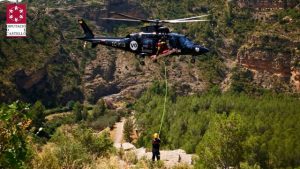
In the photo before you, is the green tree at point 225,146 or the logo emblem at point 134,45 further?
the green tree at point 225,146

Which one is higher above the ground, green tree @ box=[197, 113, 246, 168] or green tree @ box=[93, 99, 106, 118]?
green tree @ box=[197, 113, 246, 168]

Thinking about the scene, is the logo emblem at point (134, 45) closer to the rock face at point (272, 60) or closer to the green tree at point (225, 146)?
the green tree at point (225, 146)

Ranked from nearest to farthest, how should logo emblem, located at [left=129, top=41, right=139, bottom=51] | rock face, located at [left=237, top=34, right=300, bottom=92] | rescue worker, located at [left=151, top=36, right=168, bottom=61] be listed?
rescue worker, located at [left=151, top=36, right=168, bottom=61] → logo emblem, located at [left=129, top=41, right=139, bottom=51] → rock face, located at [left=237, top=34, right=300, bottom=92]

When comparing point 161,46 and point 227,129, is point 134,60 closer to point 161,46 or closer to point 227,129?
point 227,129

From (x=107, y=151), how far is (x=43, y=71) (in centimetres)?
6247

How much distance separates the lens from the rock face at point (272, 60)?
10131 cm

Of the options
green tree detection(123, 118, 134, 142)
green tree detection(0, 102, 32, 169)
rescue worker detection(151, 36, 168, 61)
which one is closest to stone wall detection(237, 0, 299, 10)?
green tree detection(123, 118, 134, 142)

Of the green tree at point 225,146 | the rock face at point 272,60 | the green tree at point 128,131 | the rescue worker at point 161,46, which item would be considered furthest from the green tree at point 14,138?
the rock face at point 272,60

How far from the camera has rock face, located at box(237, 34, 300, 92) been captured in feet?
332

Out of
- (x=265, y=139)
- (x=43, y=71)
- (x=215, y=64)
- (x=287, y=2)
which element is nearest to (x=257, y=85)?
(x=215, y=64)

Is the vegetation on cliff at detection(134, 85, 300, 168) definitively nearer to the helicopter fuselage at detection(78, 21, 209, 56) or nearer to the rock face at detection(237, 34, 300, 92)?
the helicopter fuselage at detection(78, 21, 209, 56)

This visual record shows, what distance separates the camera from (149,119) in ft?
231

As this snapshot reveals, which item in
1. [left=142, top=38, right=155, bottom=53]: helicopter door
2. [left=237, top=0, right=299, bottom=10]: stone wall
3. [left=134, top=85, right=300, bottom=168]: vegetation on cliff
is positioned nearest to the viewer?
[left=142, top=38, right=155, bottom=53]: helicopter door

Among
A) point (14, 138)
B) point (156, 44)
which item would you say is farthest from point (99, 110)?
point (14, 138)
